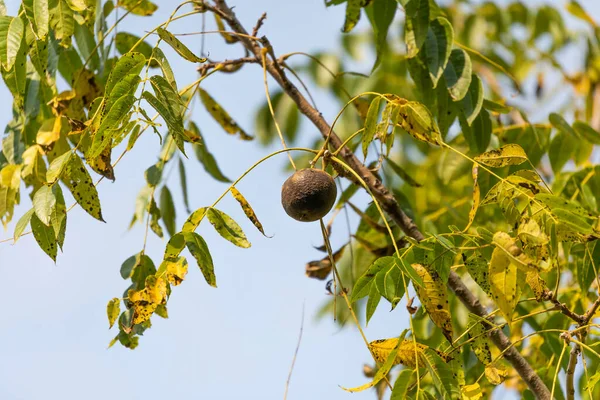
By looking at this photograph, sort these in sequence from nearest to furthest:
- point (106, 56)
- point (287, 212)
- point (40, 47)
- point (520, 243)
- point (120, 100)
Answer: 1. point (520, 243)
2. point (120, 100)
3. point (287, 212)
4. point (40, 47)
5. point (106, 56)

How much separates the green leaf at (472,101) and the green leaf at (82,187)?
1271 mm

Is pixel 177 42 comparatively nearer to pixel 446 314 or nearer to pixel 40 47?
pixel 40 47

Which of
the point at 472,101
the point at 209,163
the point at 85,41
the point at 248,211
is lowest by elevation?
the point at 248,211

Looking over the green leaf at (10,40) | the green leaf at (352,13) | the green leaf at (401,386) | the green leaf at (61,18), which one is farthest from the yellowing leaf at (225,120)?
the green leaf at (401,386)

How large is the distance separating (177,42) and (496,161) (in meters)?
0.89

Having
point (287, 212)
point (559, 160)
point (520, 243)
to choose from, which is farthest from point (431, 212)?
point (520, 243)

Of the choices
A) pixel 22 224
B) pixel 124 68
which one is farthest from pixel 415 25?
pixel 22 224

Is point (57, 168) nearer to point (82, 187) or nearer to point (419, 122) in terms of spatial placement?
point (82, 187)

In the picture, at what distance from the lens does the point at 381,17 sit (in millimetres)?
2791

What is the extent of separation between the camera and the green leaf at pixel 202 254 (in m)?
2.08

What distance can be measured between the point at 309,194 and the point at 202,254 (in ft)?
1.08

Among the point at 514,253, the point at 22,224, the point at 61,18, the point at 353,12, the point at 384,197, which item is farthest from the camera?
the point at 353,12

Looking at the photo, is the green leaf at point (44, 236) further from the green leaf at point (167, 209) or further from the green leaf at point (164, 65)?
the green leaf at point (167, 209)

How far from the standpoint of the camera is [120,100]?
203 centimetres
